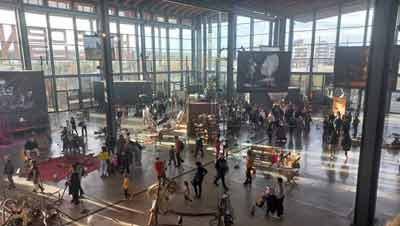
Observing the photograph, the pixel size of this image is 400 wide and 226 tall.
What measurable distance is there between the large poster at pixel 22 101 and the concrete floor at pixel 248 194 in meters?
4.12

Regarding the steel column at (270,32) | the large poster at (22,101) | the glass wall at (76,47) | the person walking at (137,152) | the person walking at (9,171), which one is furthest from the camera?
the steel column at (270,32)

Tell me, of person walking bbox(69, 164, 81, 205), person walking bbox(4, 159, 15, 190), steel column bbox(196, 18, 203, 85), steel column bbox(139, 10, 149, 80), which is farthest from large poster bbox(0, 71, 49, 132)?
steel column bbox(196, 18, 203, 85)

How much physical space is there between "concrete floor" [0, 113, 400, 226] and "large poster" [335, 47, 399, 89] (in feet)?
11.7

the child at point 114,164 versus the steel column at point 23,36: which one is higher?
the steel column at point 23,36

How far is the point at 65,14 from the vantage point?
25.7 meters

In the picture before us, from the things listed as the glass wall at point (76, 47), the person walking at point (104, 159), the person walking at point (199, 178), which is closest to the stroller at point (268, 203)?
the person walking at point (199, 178)

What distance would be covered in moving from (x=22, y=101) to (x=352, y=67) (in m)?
19.2

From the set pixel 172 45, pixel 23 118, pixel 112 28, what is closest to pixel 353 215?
pixel 23 118

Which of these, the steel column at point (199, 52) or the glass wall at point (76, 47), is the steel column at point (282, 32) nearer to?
the steel column at point (199, 52)

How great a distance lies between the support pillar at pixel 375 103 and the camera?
23.1 feet

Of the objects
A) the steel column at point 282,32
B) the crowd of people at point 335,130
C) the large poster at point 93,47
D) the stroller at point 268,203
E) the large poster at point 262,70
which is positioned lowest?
the stroller at point 268,203

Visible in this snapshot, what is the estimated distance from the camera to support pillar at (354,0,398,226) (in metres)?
7.04

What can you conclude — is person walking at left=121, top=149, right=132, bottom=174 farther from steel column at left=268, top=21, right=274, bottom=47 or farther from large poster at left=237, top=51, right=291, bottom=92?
steel column at left=268, top=21, right=274, bottom=47

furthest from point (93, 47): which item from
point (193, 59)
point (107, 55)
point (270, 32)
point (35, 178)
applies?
point (193, 59)
